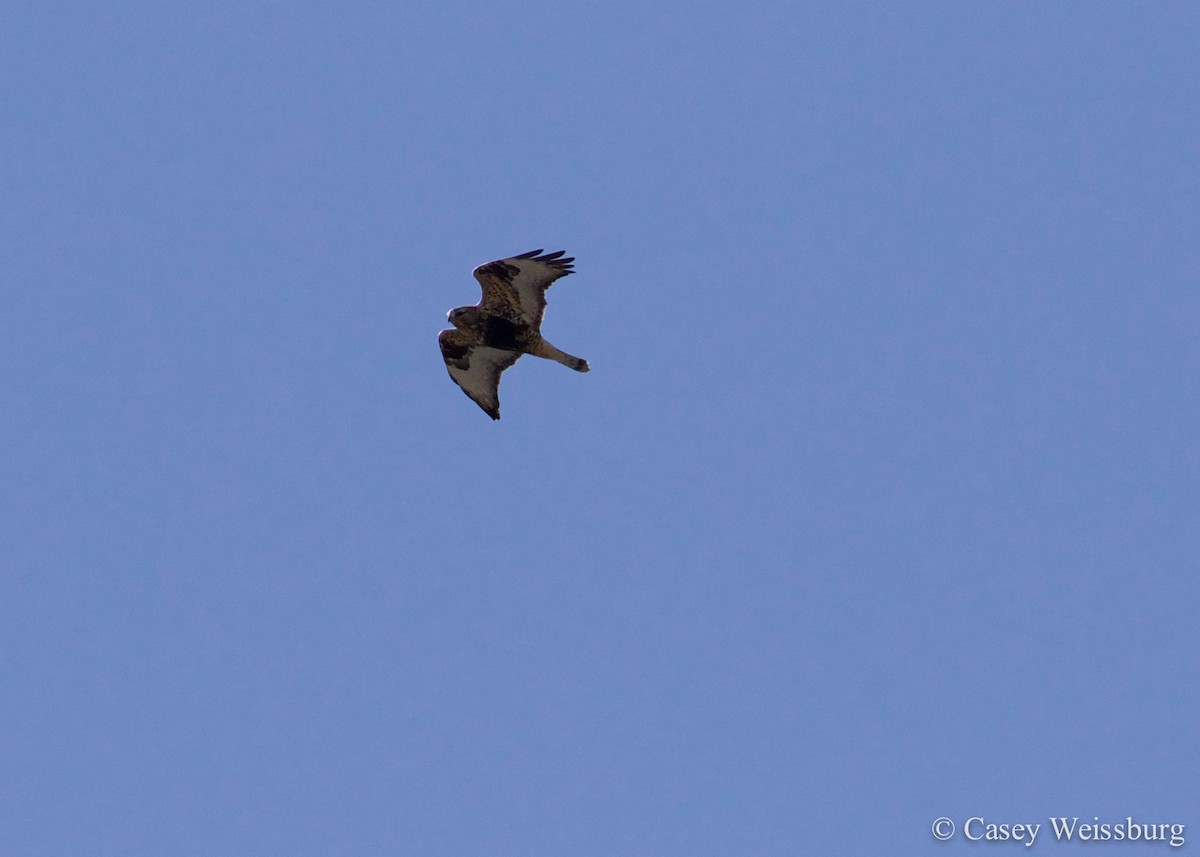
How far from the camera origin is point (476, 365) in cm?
2205

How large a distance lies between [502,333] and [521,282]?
1.11 m

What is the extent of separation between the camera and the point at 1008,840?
18750 millimetres

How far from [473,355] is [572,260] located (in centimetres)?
289

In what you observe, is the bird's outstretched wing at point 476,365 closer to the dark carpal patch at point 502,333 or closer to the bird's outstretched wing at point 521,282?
the dark carpal patch at point 502,333

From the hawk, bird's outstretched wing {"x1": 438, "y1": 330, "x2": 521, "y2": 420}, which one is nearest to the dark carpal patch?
the hawk

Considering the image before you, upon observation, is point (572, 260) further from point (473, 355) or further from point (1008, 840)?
point (1008, 840)

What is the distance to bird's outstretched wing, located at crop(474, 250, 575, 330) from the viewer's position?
19.9m

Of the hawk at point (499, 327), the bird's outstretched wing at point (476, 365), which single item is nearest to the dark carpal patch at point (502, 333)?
the hawk at point (499, 327)

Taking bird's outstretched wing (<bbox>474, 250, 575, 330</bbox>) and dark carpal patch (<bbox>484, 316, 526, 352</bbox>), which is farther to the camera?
dark carpal patch (<bbox>484, 316, 526, 352</bbox>)

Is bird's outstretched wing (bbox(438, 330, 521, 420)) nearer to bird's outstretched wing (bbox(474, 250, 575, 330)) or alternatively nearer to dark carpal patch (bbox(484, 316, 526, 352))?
dark carpal patch (bbox(484, 316, 526, 352))

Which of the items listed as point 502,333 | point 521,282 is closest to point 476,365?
point 502,333

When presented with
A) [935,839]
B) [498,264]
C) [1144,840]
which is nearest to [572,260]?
[498,264]

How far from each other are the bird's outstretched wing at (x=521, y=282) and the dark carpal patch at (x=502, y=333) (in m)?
0.12

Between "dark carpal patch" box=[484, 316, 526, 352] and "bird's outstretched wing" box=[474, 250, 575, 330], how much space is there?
0.12 metres
